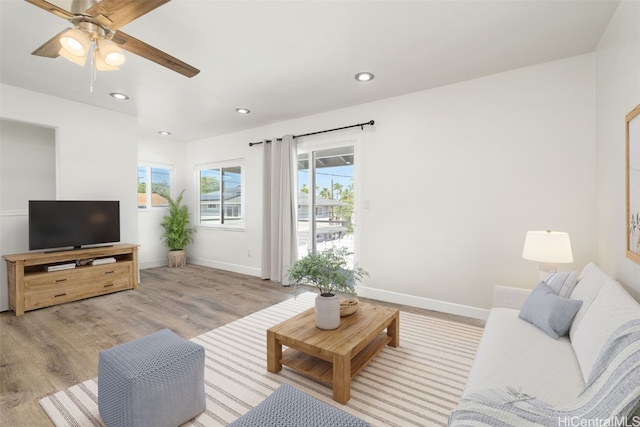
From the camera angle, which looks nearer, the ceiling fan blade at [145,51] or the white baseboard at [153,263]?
the ceiling fan blade at [145,51]

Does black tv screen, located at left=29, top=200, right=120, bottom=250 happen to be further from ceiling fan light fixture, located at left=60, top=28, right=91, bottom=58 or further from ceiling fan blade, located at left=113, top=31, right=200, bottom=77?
ceiling fan blade, located at left=113, top=31, right=200, bottom=77

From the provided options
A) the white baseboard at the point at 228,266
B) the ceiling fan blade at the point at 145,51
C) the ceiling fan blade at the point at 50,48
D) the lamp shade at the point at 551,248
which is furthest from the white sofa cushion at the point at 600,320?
the white baseboard at the point at 228,266

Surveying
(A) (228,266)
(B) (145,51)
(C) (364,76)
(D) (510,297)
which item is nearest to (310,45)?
(C) (364,76)

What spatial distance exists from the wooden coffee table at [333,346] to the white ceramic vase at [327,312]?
48mm

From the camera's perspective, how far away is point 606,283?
159 centimetres

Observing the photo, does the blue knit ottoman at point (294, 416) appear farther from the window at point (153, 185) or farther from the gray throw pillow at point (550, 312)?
the window at point (153, 185)

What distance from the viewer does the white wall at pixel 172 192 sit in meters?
5.52

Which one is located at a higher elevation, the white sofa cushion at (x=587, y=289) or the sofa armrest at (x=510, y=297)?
the white sofa cushion at (x=587, y=289)

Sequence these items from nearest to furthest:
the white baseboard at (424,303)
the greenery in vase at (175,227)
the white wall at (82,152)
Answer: the white baseboard at (424,303) < the white wall at (82,152) < the greenery in vase at (175,227)

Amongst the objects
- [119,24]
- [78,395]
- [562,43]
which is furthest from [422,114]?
[78,395]

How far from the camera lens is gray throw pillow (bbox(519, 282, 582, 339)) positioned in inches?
65.9

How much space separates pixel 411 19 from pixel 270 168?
Answer: 121 inches

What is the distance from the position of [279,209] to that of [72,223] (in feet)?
8.76

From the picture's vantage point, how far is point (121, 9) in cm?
161
